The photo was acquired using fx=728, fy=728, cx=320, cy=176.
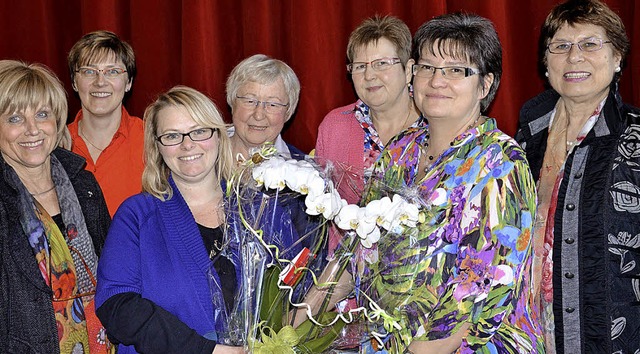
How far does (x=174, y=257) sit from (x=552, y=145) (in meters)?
1.39

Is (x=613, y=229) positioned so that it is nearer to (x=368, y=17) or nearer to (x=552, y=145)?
(x=552, y=145)

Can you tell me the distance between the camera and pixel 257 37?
11.6 ft

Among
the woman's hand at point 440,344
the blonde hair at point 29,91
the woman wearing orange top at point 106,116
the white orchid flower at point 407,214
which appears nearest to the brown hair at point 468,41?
the white orchid flower at point 407,214

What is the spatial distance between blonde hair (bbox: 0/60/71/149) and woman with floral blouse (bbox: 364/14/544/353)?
55.5 inches

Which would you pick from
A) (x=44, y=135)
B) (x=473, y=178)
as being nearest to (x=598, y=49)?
(x=473, y=178)

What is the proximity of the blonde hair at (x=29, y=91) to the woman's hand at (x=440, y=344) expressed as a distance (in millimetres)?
1563

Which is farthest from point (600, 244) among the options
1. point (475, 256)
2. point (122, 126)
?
point (122, 126)

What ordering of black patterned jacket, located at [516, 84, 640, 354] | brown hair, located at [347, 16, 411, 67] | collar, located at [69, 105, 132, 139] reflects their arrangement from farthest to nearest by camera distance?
collar, located at [69, 105, 132, 139], brown hair, located at [347, 16, 411, 67], black patterned jacket, located at [516, 84, 640, 354]

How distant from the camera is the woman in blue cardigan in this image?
2.05 meters

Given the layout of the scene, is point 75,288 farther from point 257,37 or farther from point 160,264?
point 257,37

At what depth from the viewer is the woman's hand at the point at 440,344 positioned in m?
1.94

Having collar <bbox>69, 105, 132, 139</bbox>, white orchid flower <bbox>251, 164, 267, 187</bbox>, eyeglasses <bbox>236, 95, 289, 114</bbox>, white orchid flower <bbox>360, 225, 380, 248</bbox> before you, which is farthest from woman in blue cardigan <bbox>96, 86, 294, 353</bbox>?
collar <bbox>69, 105, 132, 139</bbox>

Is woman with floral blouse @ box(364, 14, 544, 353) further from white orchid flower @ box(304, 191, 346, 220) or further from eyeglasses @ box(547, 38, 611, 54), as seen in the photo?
eyeglasses @ box(547, 38, 611, 54)

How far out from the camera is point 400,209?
1.68m
